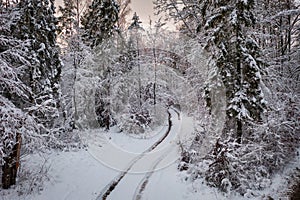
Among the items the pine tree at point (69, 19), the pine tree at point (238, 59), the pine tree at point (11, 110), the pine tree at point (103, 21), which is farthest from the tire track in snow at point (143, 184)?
the pine tree at point (103, 21)

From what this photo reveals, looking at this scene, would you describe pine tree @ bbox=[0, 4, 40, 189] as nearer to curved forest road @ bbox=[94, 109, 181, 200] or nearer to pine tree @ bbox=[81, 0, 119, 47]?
curved forest road @ bbox=[94, 109, 181, 200]

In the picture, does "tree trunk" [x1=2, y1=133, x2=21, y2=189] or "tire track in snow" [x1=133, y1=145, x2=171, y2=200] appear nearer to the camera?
"tire track in snow" [x1=133, y1=145, x2=171, y2=200]

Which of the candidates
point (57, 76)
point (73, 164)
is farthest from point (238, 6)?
point (57, 76)

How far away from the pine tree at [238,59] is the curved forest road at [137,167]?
494 centimetres

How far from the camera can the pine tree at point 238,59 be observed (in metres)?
11.2

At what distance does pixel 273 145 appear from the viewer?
11539 millimetres

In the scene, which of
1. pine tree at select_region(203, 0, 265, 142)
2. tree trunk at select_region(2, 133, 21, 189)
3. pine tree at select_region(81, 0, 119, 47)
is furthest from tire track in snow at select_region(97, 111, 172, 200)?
pine tree at select_region(81, 0, 119, 47)

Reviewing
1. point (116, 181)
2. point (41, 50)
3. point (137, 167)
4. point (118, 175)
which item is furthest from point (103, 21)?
point (116, 181)

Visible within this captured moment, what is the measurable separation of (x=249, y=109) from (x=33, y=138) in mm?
9495

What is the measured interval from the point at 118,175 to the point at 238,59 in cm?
828

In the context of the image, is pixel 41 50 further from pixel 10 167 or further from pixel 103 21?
pixel 103 21

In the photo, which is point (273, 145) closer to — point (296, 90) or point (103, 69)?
point (296, 90)

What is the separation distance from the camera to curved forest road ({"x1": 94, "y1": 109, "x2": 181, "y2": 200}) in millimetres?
10312

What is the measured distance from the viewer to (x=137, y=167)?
44.7 feet
